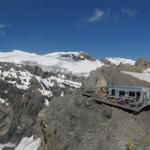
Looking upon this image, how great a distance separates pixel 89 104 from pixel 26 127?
9483cm

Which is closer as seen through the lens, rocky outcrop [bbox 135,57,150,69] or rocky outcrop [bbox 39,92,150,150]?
rocky outcrop [bbox 39,92,150,150]

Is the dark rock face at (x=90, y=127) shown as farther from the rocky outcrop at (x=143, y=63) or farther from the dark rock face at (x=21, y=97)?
the dark rock face at (x=21, y=97)

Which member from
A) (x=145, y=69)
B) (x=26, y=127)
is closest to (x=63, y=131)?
(x=145, y=69)

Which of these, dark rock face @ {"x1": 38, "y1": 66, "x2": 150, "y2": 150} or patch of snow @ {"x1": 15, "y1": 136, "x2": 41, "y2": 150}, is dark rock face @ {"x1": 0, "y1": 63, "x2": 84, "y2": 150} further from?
dark rock face @ {"x1": 38, "y1": 66, "x2": 150, "y2": 150}

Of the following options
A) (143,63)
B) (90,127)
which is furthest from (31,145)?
(143,63)

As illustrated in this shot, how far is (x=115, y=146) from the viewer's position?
47219mm

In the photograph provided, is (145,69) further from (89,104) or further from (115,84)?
(89,104)

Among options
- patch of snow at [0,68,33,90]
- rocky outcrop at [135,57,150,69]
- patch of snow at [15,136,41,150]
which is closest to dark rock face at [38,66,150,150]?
patch of snow at [15,136,41,150]

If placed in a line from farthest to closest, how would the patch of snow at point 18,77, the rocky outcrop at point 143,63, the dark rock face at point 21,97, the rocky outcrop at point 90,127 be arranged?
the patch of snow at point 18,77 → the dark rock face at point 21,97 → the rocky outcrop at point 143,63 → the rocky outcrop at point 90,127

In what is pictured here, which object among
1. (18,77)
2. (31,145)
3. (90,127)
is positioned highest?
(18,77)

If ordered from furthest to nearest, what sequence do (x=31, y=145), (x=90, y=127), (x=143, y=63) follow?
(x=143, y=63)
(x=31, y=145)
(x=90, y=127)

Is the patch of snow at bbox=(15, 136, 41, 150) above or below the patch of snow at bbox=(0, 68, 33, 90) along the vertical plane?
below

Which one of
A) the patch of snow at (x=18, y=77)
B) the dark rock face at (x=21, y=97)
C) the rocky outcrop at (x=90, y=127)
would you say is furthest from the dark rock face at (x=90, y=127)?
the patch of snow at (x=18, y=77)

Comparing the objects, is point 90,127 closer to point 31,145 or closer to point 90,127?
point 90,127
